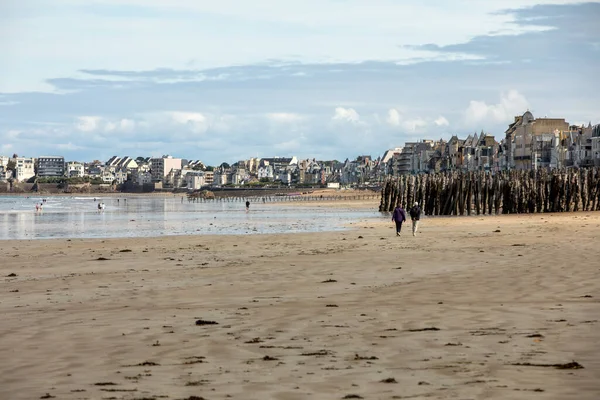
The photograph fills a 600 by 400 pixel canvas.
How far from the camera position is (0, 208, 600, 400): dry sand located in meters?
7.36

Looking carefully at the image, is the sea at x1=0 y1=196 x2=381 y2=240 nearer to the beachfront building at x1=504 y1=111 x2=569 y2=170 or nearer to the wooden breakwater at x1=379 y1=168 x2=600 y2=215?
the wooden breakwater at x1=379 y1=168 x2=600 y2=215

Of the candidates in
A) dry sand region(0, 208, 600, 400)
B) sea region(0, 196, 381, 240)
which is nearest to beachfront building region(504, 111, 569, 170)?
sea region(0, 196, 381, 240)

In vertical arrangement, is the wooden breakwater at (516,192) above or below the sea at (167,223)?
above

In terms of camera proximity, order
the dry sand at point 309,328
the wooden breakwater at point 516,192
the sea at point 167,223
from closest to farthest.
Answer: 1. the dry sand at point 309,328
2. the sea at point 167,223
3. the wooden breakwater at point 516,192

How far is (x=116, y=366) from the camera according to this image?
27.4ft

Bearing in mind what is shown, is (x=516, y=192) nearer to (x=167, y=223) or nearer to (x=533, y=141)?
(x=167, y=223)

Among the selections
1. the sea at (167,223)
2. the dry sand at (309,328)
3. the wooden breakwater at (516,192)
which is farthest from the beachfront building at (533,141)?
the dry sand at (309,328)

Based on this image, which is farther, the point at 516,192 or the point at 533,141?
the point at 533,141

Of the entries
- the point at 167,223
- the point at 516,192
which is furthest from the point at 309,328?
the point at 516,192

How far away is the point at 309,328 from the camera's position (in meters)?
10.4

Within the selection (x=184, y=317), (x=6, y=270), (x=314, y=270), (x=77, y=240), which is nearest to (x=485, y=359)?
(x=184, y=317)

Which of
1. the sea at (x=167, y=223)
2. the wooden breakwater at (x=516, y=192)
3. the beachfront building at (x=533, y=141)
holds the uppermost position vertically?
the beachfront building at (x=533, y=141)

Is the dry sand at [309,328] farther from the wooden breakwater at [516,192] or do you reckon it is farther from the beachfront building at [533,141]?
the beachfront building at [533,141]

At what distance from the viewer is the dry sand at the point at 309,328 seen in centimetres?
736
